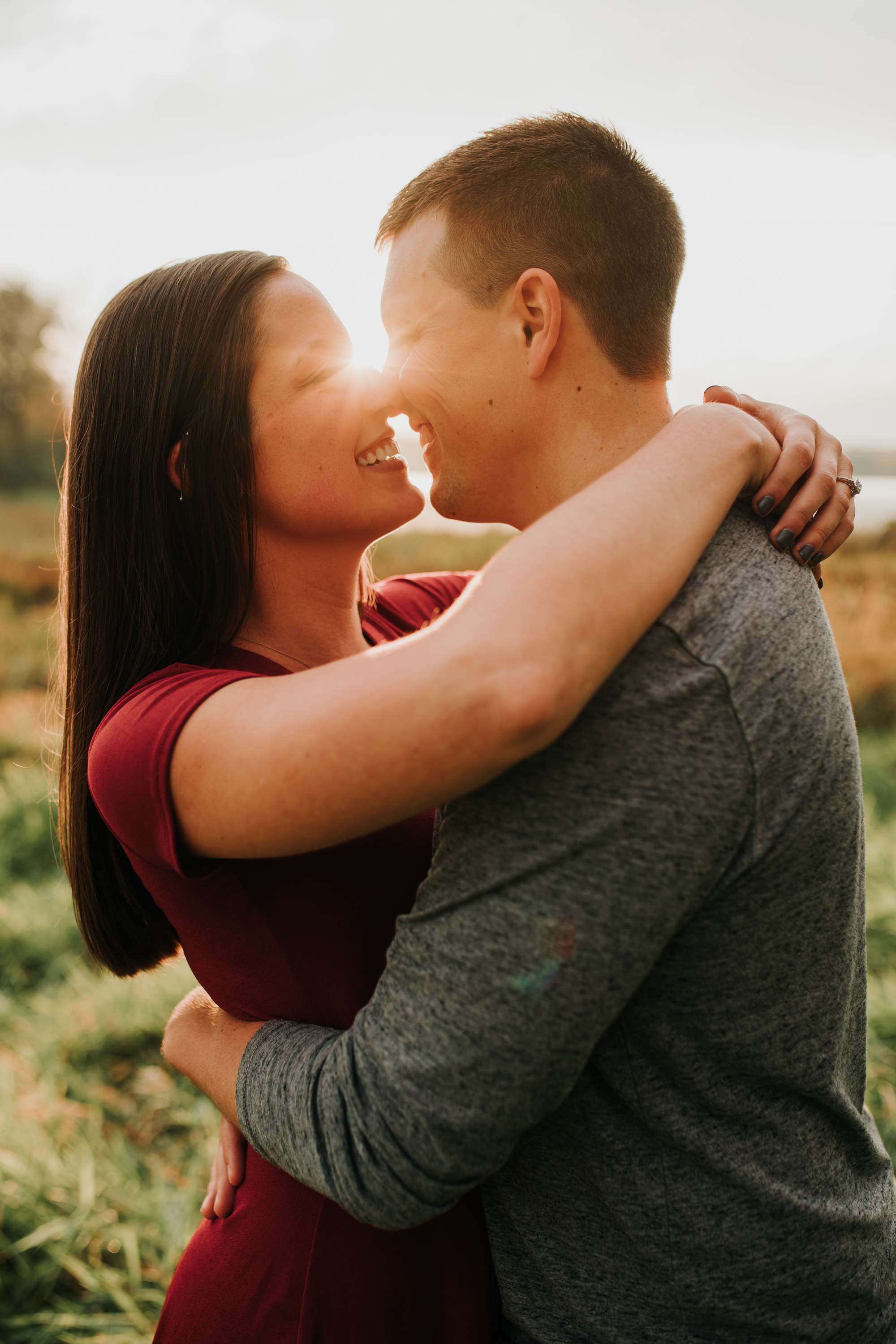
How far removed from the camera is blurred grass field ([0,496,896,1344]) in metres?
2.88

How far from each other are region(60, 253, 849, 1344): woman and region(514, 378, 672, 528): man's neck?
337mm

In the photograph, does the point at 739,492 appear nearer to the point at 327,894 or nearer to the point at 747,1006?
the point at 747,1006

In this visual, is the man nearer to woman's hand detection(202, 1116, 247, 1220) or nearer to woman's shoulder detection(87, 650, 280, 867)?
woman's hand detection(202, 1116, 247, 1220)

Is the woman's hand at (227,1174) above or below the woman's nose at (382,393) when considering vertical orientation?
below

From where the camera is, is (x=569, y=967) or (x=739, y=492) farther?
(x=739, y=492)

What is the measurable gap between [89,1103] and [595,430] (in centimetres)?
371

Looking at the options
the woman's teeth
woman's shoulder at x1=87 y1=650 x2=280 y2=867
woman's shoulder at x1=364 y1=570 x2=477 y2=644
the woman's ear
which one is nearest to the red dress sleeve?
woman's shoulder at x1=87 y1=650 x2=280 y2=867

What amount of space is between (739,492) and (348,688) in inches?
25.5

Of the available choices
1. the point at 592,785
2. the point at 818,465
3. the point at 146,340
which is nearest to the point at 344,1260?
the point at 592,785

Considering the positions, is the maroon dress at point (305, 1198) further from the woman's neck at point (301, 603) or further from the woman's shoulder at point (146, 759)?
the woman's neck at point (301, 603)

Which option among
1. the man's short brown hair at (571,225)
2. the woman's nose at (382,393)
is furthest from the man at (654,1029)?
the woman's nose at (382,393)

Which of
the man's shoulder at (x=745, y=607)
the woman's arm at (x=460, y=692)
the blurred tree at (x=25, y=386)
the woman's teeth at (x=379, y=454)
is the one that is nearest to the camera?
the woman's arm at (x=460, y=692)

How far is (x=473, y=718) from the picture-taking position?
0.97 metres

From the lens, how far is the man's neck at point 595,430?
5.45ft
